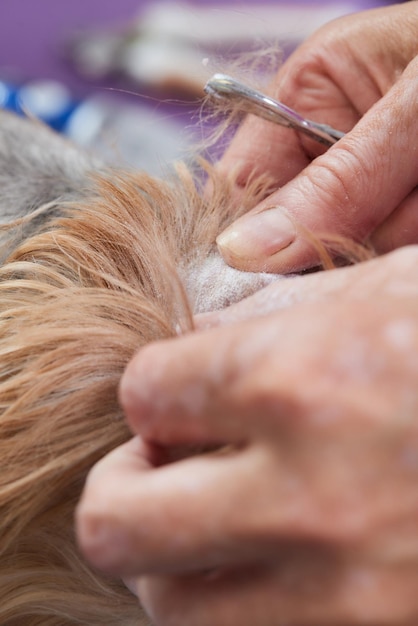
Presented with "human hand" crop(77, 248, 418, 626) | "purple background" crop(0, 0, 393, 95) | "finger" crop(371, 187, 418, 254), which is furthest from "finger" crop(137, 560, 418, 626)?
"purple background" crop(0, 0, 393, 95)

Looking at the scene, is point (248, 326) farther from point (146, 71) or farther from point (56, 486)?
Result: point (146, 71)

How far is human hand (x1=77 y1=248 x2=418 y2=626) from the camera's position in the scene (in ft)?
1.50

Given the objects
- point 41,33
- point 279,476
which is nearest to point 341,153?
point 279,476

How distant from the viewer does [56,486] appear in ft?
2.22

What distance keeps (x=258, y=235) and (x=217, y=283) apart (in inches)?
3.1

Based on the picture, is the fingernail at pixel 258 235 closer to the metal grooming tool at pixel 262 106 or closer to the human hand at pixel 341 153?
Result: the human hand at pixel 341 153

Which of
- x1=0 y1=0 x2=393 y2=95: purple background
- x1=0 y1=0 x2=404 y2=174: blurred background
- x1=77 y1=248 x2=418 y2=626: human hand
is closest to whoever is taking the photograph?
x1=77 y1=248 x2=418 y2=626: human hand

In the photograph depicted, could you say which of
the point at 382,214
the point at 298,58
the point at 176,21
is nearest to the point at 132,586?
the point at 382,214

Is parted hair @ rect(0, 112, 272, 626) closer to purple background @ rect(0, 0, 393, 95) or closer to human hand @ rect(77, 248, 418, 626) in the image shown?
human hand @ rect(77, 248, 418, 626)

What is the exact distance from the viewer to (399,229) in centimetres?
96

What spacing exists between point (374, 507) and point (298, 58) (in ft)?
2.81

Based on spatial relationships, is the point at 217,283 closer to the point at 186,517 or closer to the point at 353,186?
the point at 353,186

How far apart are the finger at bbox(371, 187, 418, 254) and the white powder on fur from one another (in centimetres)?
22

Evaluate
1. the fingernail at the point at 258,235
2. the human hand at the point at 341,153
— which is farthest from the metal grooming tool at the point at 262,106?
the fingernail at the point at 258,235
